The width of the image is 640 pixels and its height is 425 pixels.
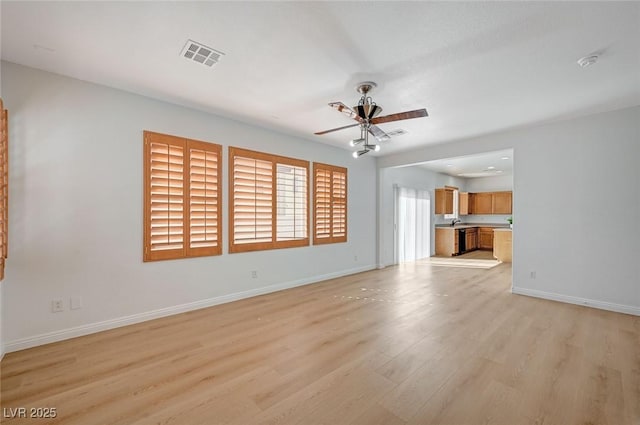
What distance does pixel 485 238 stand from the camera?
10398 millimetres

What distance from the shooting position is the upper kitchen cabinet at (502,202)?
32.2 feet

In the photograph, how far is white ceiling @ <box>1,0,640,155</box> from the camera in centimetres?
205

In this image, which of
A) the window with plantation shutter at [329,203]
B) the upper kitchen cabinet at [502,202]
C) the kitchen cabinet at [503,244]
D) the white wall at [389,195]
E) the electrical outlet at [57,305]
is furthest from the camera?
the upper kitchen cabinet at [502,202]

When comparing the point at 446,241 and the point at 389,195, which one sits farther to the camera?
the point at 446,241

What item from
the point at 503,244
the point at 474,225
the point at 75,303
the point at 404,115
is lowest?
the point at 75,303

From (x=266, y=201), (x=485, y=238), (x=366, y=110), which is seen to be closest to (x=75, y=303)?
(x=266, y=201)

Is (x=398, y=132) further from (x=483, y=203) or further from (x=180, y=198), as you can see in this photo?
(x=483, y=203)

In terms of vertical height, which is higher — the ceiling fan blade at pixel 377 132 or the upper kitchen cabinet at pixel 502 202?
the ceiling fan blade at pixel 377 132

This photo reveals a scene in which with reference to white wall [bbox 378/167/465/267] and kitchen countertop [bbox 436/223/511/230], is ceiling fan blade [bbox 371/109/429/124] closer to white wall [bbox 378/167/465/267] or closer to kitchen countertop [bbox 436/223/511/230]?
white wall [bbox 378/167/465/267]

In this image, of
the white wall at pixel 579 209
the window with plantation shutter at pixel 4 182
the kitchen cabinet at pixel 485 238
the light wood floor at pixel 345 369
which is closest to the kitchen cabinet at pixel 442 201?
the kitchen cabinet at pixel 485 238

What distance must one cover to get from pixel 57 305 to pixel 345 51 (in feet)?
12.7

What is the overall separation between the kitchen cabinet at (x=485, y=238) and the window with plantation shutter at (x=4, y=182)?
1182cm

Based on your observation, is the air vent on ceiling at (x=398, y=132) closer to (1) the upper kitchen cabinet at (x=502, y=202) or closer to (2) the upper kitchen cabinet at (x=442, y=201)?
(2) the upper kitchen cabinet at (x=442, y=201)

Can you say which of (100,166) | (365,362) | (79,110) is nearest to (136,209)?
(100,166)
